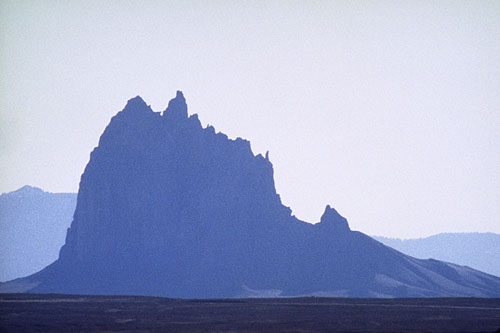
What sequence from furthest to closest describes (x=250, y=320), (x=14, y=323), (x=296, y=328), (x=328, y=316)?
1. (x=328, y=316)
2. (x=250, y=320)
3. (x=14, y=323)
4. (x=296, y=328)

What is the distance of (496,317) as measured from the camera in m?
105

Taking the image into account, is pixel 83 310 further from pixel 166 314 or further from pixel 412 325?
pixel 412 325

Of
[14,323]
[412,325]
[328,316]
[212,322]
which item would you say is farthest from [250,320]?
[14,323]

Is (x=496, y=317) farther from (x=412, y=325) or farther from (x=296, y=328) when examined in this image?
(x=296, y=328)

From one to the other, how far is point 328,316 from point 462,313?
890 inches

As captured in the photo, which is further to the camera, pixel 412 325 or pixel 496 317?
pixel 496 317

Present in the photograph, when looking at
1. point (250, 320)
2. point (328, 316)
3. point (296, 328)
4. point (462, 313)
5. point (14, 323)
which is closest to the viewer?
point (296, 328)

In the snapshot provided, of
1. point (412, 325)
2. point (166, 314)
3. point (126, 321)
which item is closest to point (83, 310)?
point (166, 314)

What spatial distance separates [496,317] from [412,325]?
22411mm

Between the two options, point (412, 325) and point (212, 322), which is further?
point (212, 322)

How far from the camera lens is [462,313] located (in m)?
115

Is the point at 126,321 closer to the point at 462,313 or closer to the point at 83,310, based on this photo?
the point at 83,310

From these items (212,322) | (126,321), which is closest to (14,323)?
(126,321)

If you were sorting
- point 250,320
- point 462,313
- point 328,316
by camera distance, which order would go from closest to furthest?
point 250,320 < point 328,316 < point 462,313
